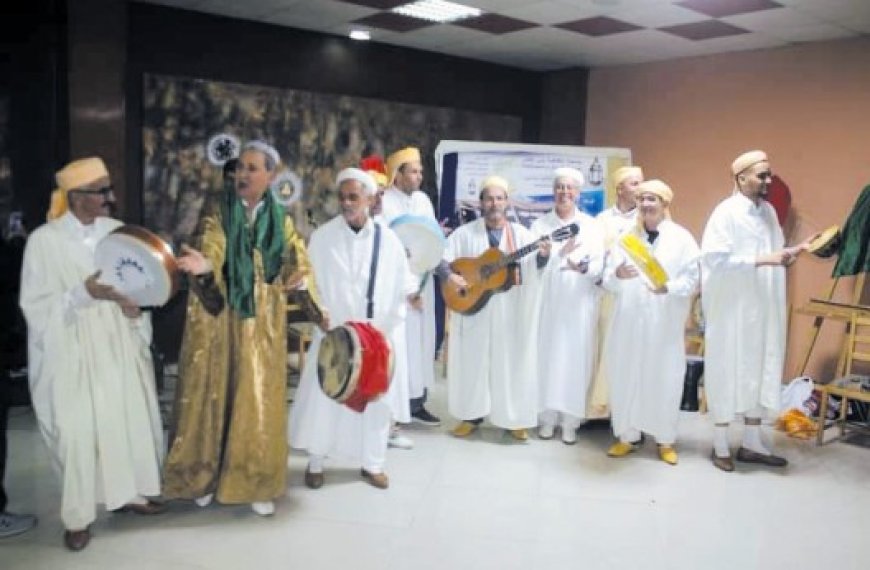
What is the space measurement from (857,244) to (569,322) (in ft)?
5.78

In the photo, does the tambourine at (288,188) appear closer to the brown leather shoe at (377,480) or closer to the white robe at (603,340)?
the white robe at (603,340)

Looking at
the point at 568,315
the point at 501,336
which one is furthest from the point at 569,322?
the point at 501,336

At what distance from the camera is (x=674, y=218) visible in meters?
7.24

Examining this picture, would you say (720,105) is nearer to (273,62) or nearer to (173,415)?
(273,62)

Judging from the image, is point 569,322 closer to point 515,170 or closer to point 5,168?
point 515,170

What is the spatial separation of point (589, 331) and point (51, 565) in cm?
306

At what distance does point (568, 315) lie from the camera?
15.5 feet

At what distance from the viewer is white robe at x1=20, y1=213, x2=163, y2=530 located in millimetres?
3109

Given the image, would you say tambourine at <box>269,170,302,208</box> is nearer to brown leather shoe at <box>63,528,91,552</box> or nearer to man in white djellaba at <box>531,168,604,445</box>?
man in white djellaba at <box>531,168,604,445</box>

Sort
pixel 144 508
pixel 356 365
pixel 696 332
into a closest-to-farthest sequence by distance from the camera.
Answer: pixel 356 365, pixel 144 508, pixel 696 332

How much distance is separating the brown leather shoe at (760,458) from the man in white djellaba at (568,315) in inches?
36.5

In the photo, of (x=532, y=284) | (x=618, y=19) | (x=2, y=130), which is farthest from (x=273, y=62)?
(x=532, y=284)

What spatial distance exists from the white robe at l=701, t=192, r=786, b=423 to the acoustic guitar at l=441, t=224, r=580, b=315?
2.67 ft

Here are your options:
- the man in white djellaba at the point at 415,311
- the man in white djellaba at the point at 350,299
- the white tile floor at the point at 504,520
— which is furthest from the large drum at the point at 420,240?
the white tile floor at the point at 504,520
